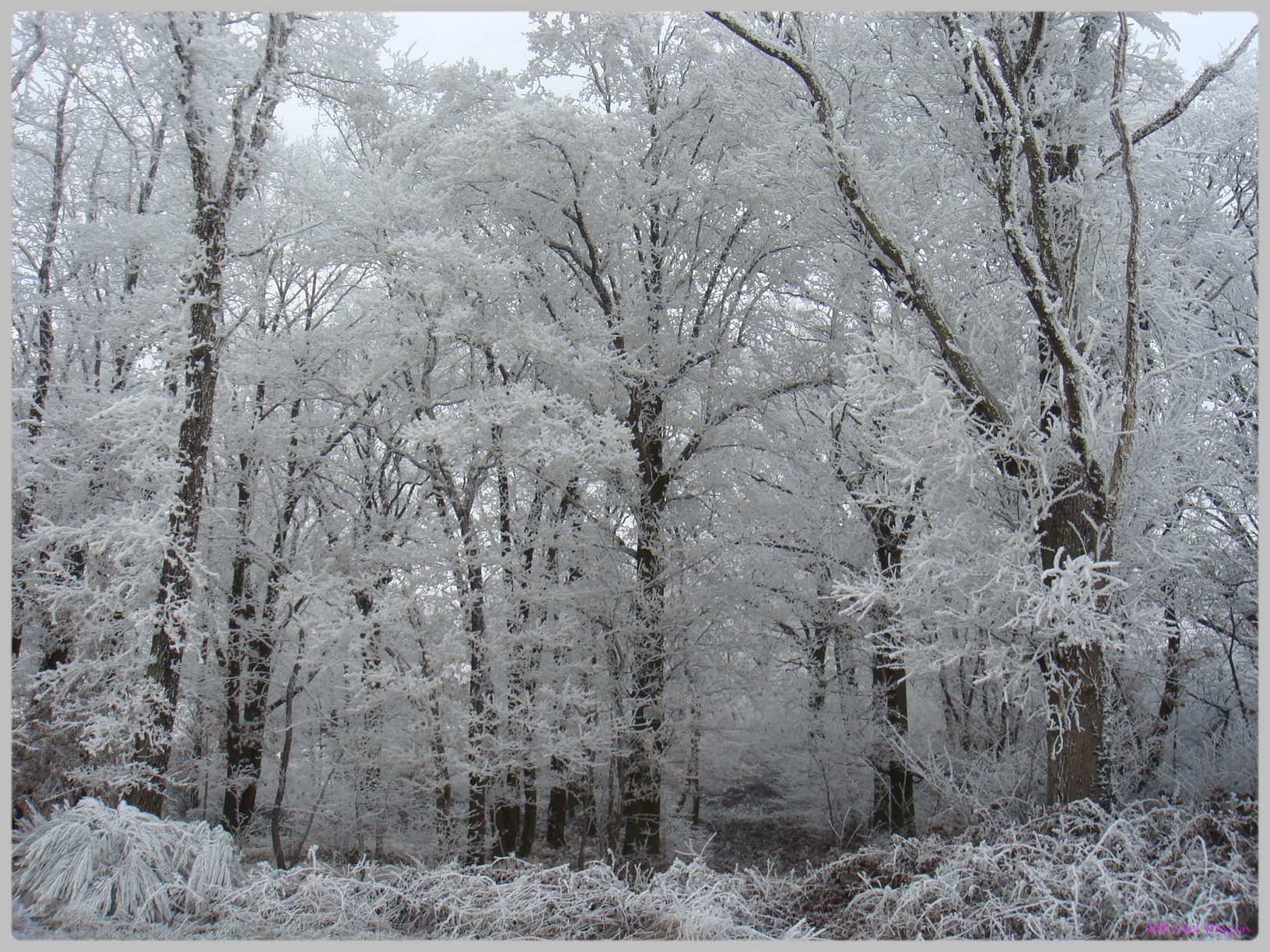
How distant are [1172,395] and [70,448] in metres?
10.3

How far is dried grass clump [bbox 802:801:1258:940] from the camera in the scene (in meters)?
3.97

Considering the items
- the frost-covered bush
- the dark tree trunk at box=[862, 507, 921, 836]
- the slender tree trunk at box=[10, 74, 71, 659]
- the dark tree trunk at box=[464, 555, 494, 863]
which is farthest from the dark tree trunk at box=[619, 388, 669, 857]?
the slender tree trunk at box=[10, 74, 71, 659]

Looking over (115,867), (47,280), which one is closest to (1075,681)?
Answer: (115,867)

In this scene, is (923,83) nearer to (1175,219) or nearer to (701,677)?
(1175,219)

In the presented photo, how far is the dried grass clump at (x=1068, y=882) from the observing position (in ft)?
13.0

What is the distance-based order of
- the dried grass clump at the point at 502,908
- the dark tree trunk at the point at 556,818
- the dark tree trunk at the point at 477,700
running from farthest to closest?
the dark tree trunk at the point at 556,818
the dark tree trunk at the point at 477,700
the dried grass clump at the point at 502,908

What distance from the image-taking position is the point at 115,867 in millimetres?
4910

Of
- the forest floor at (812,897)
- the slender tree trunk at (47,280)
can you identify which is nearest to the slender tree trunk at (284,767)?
the slender tree trunk at (47,280)

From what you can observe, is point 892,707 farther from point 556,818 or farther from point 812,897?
point 556,818

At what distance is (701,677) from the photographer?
9.68 meters

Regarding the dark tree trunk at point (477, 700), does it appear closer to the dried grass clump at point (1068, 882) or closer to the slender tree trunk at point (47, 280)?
the dried grass clump at point (1068, 882)

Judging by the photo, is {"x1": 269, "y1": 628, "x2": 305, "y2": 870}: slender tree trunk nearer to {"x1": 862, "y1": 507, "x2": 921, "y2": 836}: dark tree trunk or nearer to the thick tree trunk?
the thick tree trunk

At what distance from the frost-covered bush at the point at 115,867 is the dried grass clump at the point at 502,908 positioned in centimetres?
33

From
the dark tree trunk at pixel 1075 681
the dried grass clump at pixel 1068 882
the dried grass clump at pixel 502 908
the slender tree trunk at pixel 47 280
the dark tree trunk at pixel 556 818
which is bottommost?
the dark tree trunk at pixel 556 818
